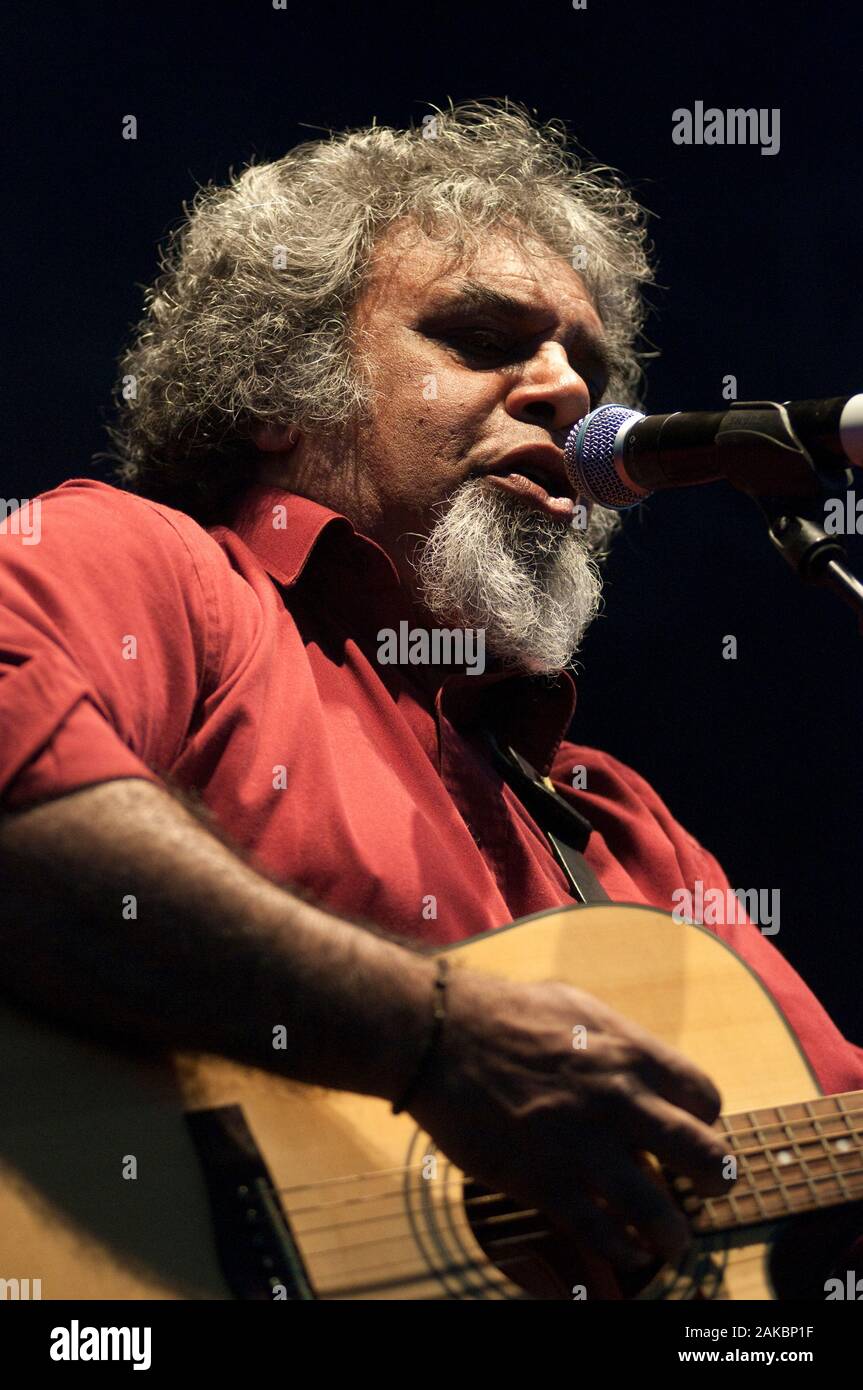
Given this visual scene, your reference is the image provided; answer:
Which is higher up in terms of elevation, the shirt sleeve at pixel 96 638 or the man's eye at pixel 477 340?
the man's eye at pixel 477 340

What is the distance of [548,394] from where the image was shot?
233 cm

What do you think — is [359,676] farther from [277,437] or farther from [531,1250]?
[531,1250]

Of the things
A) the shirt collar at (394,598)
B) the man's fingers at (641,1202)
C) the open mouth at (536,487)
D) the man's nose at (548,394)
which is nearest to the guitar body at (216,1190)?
the man's fingers at (641,1202)

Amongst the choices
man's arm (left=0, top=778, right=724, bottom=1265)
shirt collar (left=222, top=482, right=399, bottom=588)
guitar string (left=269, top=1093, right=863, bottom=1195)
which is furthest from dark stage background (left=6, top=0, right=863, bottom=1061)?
man's arm (left=0, top=778, right=724, bottom=1265)

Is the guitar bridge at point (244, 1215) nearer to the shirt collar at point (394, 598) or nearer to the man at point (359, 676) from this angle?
the man at point (359, 676)

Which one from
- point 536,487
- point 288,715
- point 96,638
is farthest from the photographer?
point 536,487

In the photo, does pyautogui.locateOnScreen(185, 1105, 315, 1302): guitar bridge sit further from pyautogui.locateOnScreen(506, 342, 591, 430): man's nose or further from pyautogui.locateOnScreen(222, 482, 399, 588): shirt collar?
pyautogui.locateOnScreen(506, 342, 591, 430): man's nose

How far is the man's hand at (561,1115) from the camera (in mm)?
1391

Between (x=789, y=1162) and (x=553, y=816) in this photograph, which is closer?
(x=789, y=1162)

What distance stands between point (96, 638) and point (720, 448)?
73 cm

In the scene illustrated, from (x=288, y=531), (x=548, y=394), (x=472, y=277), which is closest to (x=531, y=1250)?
(x=288, y=531)

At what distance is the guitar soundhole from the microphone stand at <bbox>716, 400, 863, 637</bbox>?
0.72 m

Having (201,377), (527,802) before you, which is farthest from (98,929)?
(201,377)

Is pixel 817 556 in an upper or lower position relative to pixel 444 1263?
upper
